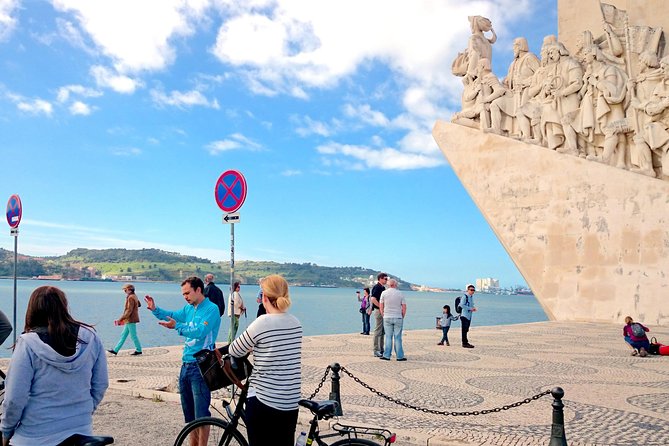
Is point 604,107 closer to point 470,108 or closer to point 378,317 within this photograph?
point 470,108

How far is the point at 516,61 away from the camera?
18.5 m

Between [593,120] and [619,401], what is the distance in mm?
11642

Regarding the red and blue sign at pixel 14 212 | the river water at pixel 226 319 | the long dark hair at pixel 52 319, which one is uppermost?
the red and blue sign at pixel 14 212

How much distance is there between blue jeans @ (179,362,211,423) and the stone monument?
13.5 m

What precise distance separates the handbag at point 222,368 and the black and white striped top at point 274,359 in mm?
161


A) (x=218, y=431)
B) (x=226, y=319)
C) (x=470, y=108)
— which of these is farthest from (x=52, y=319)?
(x=226, y=319)

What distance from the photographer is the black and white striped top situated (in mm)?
2801

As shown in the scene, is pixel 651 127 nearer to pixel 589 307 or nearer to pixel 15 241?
pixel 589 307

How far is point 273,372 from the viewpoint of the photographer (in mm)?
2811

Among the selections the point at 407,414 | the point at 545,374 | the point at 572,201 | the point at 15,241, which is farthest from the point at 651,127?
the point at 15,241

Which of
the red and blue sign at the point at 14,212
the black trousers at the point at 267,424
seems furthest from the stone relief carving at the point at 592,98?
the black trousers at the point at 267,424

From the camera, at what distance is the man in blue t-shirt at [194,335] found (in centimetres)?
376

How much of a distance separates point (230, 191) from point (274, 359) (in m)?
3.41

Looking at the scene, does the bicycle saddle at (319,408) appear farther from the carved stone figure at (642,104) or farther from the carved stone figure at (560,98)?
the carved stone figure at (560,98)
